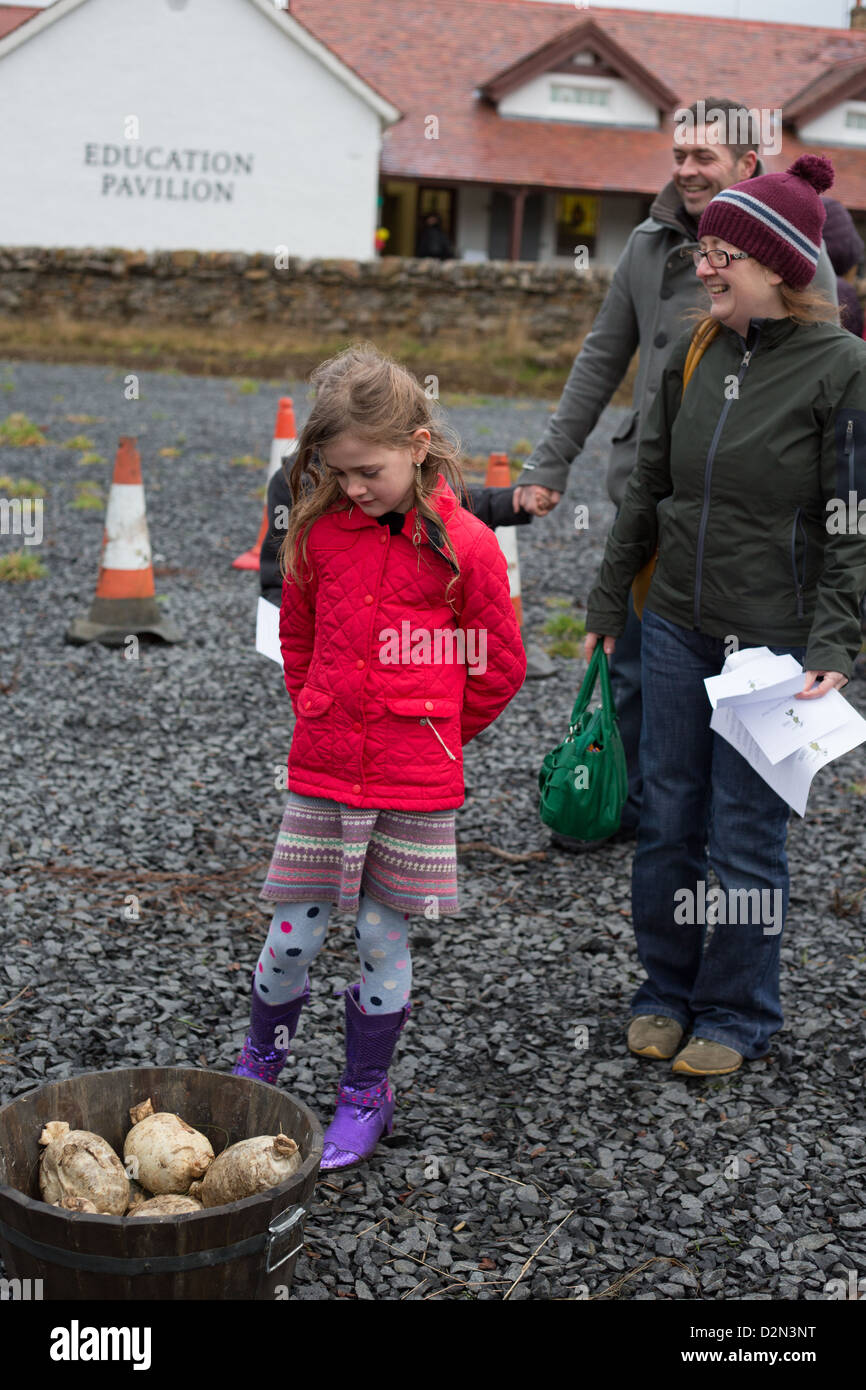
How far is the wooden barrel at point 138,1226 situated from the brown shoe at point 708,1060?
1258 millimetres

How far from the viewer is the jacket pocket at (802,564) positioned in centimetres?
304

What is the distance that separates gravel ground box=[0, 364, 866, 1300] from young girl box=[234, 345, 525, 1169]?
1.18ft

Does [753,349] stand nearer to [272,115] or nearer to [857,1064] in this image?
[857,1064]

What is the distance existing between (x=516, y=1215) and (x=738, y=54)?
3468 cm

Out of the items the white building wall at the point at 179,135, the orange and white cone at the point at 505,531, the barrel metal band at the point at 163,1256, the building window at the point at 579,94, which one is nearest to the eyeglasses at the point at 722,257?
the barrel metal band at the point at 163,1256

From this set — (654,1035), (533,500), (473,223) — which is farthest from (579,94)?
(654,1035)

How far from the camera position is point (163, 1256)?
2.05 metres

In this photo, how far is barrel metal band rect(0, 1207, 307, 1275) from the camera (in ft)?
6.69

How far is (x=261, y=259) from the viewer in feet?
67.7

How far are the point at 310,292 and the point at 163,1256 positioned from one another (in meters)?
20.1

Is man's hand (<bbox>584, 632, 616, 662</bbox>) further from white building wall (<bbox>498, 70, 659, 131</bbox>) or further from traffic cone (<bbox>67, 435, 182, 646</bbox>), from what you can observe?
white building wall (<bbox>498, 70, 659, 131</bbox>)

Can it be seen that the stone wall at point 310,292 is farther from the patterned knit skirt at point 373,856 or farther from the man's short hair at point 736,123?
the patterned knit skirt at point 373,856

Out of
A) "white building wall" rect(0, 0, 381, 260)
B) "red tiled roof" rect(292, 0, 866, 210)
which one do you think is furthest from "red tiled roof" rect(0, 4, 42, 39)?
"red tiled roof" rect(292, 0, 866, 210)

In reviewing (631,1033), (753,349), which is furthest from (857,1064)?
(753,349)
